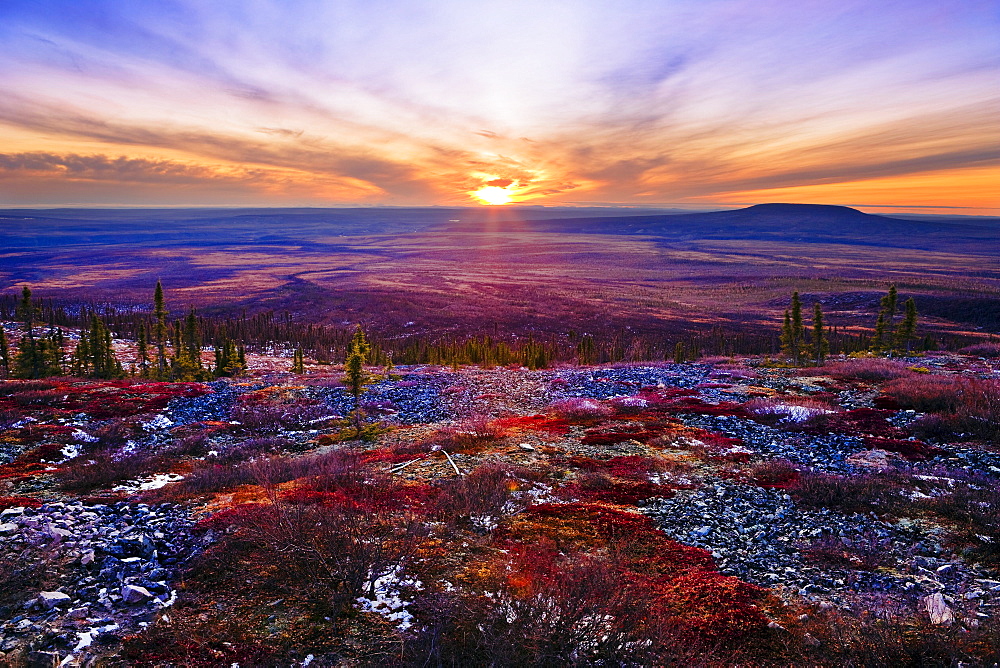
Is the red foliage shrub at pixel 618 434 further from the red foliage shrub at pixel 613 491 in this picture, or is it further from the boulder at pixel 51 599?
the boulder at pixel 51 599

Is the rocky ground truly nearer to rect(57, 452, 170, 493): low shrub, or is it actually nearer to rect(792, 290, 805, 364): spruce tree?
rect(57, 452, 170, 493): low shrub

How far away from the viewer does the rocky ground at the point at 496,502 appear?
668 centimetres

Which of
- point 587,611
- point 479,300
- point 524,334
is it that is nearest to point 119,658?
point 587,611

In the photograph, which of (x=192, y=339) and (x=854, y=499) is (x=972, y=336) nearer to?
(x=854, y=499)

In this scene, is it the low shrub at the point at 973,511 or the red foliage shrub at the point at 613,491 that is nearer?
the low shrub at the point at 973,511

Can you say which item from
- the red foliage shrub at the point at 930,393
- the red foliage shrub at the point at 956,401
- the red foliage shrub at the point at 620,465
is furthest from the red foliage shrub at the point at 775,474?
the red foliage shrub at the point at 930,393

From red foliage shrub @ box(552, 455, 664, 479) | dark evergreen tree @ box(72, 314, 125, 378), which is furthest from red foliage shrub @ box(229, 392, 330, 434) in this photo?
dark evergreen tree @ box(72, 314, 125, 378)

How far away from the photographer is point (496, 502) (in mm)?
11758

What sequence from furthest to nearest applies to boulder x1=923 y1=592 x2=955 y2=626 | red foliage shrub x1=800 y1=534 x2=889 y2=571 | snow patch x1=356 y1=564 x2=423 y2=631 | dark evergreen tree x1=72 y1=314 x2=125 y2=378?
1. dark evergreen tree x1=72 y1=314 x2=125 y2=378
2. red foliage shrub x1=800 y1=534 x2=889 y2=571
3. snow patch x1=356 y1=564 x2=423 y2=631
4. boulder x1=923 y1=592 x2=955 y2=626

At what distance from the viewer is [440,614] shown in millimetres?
6664

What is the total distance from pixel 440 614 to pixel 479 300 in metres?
159

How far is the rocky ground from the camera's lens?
668 cm

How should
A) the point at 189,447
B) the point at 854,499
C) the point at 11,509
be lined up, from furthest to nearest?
1. the point at 189,447
2. the point at 854,499
3. the point at 11,509

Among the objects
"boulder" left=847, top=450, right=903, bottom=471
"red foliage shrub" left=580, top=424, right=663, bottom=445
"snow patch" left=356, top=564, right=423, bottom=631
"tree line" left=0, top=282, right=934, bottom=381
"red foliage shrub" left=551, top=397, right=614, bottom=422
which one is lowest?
"tree line" left=0, top=282, right=934, bottom=381
